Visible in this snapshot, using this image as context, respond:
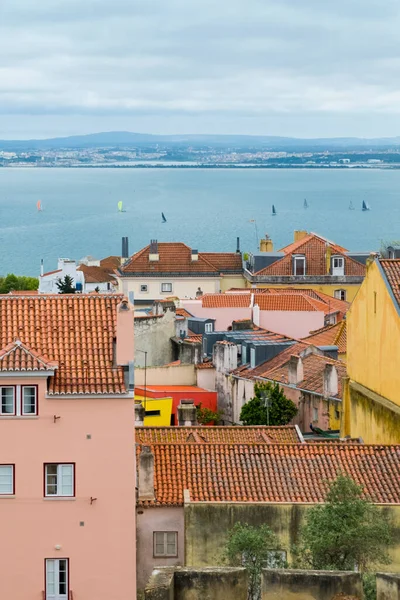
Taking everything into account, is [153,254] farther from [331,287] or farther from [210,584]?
[210,584]

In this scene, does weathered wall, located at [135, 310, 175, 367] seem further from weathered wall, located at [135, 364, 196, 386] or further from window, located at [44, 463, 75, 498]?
window, located at [44, 463, 75, 498]

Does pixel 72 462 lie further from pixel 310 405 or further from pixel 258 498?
pixel 310 405

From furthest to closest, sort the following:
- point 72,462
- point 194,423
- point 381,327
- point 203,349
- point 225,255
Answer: point 225,255 < point 203,349 < point 194,423 < point 381,327 < point 72,462

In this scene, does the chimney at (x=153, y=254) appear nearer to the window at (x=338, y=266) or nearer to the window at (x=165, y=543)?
the window at (x=338, y=266)

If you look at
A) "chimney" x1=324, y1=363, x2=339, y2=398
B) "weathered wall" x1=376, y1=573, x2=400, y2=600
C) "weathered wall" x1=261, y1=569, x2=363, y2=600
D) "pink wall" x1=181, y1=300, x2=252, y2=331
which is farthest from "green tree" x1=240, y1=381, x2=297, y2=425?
"weathered wall" x1=376, y1=573, x2=400, y2=600

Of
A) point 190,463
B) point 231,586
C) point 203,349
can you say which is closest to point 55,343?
point 190,463

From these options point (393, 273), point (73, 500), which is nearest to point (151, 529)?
point (73, 500)
